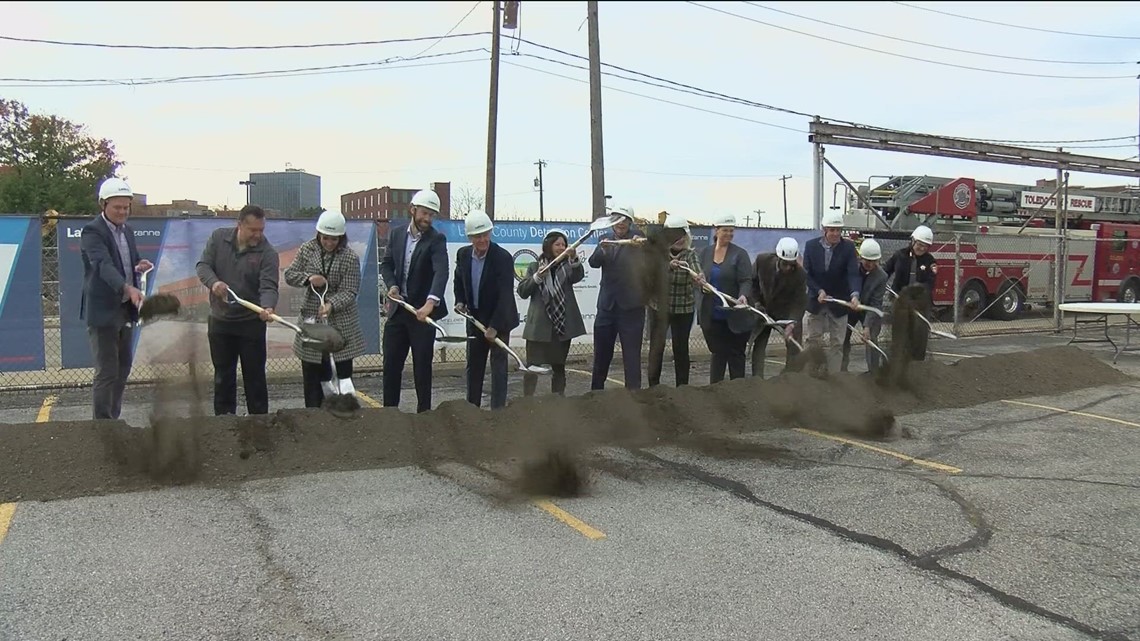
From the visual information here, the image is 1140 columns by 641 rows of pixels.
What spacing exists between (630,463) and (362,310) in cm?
501

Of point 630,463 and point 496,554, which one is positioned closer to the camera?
point 496,554

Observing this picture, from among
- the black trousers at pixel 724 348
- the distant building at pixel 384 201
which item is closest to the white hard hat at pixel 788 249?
the black trousers at pixel 724 348

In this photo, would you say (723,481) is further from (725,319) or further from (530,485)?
(725,319)

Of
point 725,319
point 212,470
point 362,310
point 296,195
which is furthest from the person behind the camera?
point 296,195

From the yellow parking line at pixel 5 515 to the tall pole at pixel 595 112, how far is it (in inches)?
411

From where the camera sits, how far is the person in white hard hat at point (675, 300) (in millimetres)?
7074

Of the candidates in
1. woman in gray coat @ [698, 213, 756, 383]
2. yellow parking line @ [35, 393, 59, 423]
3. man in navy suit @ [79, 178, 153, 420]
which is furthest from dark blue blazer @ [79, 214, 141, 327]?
woman in gray coat @ [698, 213, 756, 383]

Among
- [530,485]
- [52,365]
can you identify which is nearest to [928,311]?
[530,485]

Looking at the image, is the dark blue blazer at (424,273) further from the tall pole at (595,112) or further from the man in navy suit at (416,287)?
the tall pole at (595,112)

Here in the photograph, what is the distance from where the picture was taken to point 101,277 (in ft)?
17.5

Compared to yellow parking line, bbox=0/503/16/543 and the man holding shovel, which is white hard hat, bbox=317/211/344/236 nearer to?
the man holding shovel

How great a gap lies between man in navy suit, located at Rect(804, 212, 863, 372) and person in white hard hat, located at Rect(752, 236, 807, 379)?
0.36 meters

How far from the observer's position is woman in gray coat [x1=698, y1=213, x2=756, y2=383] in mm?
7344

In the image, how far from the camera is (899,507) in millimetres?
4668
